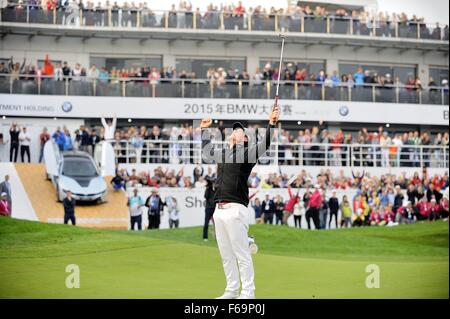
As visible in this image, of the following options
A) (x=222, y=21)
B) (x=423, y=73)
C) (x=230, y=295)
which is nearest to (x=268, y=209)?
(x=222, y=21)

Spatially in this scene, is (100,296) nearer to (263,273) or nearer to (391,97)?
(263,273)

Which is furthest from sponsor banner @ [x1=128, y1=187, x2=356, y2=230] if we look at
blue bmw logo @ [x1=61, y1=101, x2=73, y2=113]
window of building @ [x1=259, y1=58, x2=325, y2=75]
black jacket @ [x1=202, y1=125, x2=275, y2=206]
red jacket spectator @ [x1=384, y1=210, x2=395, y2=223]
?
black jacket @ [x1=202, y1=125, x2=275, y2=206]

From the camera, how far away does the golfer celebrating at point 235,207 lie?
9.61 metres

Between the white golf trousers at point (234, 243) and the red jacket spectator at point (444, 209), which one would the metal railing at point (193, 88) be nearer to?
the red jacket spectator at point (444, 209)

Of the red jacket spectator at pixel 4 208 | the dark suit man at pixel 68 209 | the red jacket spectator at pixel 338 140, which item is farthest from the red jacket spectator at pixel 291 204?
the red jacket spectator at pixel 4 208

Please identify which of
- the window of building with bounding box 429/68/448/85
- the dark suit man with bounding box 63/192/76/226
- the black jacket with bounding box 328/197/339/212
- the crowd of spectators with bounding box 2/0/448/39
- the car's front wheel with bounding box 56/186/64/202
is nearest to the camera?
the crowd of spectators with bounding box 2/0/448/39

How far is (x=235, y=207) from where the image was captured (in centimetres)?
968

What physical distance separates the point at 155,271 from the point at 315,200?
11746 millimetres

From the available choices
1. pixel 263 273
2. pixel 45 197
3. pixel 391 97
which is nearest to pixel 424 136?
pixel 391 97

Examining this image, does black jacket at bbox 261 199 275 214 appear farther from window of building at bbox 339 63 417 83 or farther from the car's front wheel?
window of building at bbox 339 63 417 83

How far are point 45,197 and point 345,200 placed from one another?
8.15 meters

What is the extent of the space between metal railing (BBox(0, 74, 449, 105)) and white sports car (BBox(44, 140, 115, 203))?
5.00 feet

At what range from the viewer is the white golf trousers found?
378 inches

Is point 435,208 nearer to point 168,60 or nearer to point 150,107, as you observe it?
point 150,107
